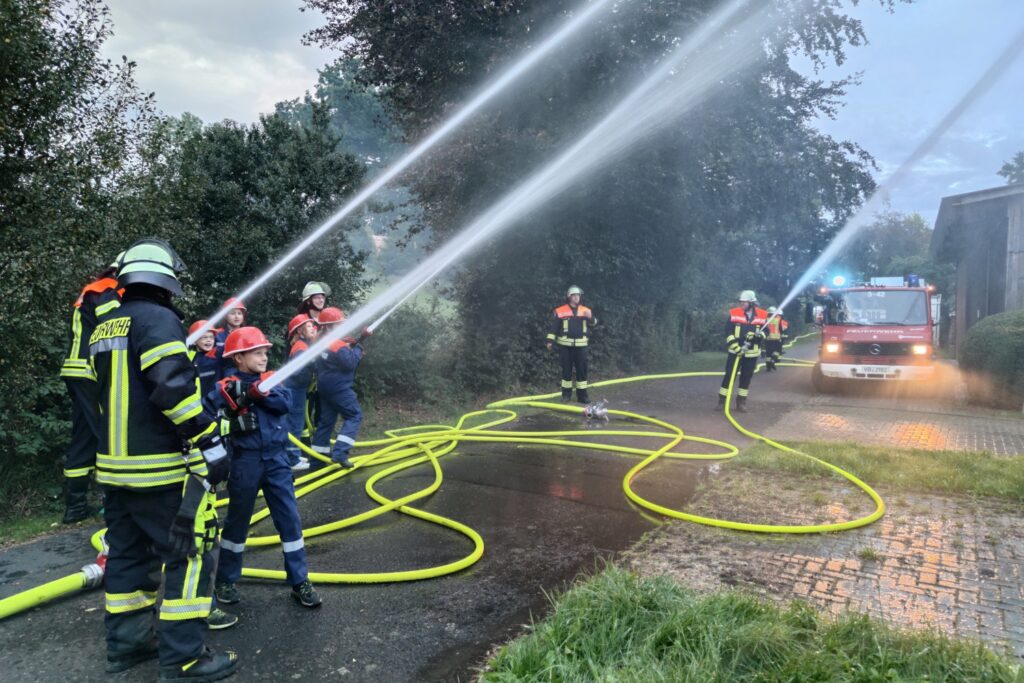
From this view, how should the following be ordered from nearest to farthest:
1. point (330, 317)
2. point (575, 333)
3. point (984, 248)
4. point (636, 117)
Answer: point (330, 317) < point (575, 333) < point (636, 117) < point (984, 248)

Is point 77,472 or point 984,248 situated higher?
point 984,248

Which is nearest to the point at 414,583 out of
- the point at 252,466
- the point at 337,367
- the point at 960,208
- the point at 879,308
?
the point at 252,466

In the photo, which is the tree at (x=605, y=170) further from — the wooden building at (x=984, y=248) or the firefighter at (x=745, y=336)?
the firefighter at (x=745, y=336)

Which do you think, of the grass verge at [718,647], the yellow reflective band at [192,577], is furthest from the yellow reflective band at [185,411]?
the grass verge at [718,647]

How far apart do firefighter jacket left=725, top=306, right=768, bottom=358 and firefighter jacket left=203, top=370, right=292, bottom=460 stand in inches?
302

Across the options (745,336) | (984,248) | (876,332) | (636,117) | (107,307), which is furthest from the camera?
(984,248)

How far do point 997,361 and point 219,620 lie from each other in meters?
12.0

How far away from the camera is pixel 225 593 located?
3.98m

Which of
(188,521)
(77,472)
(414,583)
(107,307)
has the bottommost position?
(414,583)

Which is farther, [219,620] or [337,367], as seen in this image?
[337,367]

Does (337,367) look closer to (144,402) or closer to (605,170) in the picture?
(144,402)

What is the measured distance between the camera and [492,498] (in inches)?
243

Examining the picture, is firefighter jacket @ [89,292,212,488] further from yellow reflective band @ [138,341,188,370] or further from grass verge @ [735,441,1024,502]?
grass verge @ [735,441,1024,502]

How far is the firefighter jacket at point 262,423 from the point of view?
3.90m
